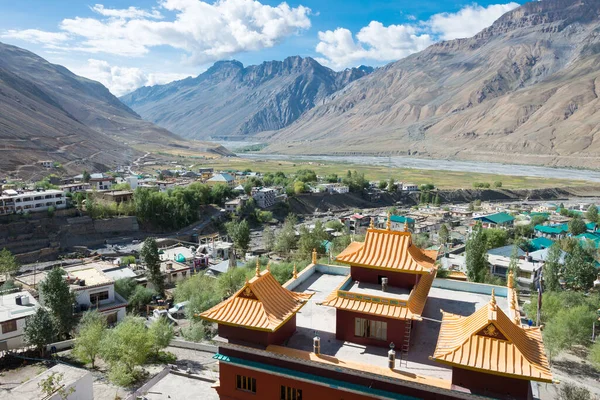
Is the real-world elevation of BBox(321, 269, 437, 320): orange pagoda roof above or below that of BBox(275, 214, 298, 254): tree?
above

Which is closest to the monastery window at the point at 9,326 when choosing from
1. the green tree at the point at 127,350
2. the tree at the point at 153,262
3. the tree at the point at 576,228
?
the green tree at the point at 127,350

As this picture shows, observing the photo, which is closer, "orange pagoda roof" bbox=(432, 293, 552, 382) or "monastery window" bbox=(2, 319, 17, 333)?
"orange pagoda roof" bbox=(432, 293, 552, 382)

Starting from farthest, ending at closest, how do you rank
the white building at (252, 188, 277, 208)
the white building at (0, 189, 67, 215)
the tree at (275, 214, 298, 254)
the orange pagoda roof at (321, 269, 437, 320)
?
the white building at (252, 188, 277, 208) < the white building at (0, 189, 67, 215) < the tree at (275, 214, 298, 254) < the orange pagoda roof at (321, 269, 437, 320)

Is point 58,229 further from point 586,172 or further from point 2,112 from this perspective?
point 586,172

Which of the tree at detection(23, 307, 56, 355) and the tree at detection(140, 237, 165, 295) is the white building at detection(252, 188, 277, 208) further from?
the tree at detection(23, 307, 56, 355)

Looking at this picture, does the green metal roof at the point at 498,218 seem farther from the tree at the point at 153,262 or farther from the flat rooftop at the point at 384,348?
the flat rooftop at the point at 384,348

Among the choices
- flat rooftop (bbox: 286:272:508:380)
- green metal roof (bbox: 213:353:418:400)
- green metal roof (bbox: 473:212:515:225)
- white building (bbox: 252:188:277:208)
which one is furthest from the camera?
white building (bbox: 252:188:277:208)

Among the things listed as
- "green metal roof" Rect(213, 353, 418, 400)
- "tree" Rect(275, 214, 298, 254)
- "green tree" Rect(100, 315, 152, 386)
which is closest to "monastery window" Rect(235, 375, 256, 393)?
"green metal roof" Rect(213, 353, 418, 400)

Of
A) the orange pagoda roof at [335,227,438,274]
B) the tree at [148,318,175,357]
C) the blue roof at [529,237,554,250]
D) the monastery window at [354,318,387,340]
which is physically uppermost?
the orange pagoda roof at [335,227,438,274]
